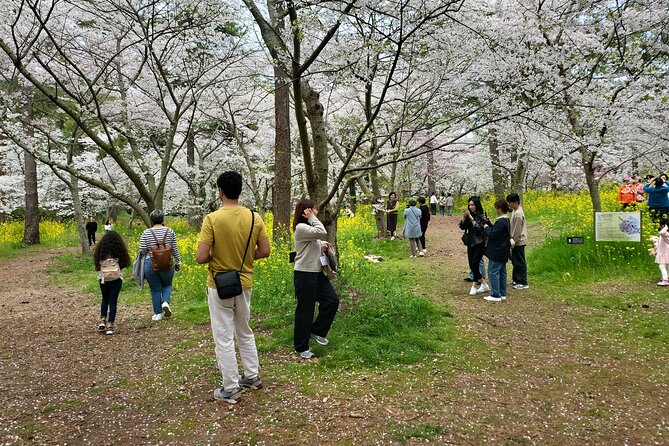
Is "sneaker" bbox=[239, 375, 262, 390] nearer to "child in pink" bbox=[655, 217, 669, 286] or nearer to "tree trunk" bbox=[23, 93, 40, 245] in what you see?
"child in pink" bbox=[655, 217, 669, 286]

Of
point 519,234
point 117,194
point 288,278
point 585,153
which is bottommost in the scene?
point 288,278

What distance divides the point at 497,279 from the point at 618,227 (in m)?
2.68

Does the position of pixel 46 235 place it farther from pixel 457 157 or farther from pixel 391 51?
pixel 457 157

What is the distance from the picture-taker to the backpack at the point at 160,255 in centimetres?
577

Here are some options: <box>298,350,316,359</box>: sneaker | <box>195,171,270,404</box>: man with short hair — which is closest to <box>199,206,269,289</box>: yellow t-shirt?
<box>195,171,270,404</box>: man with short hair

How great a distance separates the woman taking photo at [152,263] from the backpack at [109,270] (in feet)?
1.50

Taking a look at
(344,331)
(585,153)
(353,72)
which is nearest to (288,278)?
(344,331)

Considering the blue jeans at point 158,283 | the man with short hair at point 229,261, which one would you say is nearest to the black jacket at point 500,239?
the man with short hair at point 229,261

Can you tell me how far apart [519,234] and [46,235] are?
19.3 meters

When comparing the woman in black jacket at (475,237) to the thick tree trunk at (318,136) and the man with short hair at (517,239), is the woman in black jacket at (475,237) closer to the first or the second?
the man with short hair at (517,239)

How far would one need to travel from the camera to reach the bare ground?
9.32 ft

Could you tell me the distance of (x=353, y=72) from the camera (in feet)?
18.2

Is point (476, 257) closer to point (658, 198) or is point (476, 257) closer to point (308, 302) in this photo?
point (308, 302)

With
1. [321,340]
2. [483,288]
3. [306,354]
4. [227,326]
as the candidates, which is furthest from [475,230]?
[227,326]
